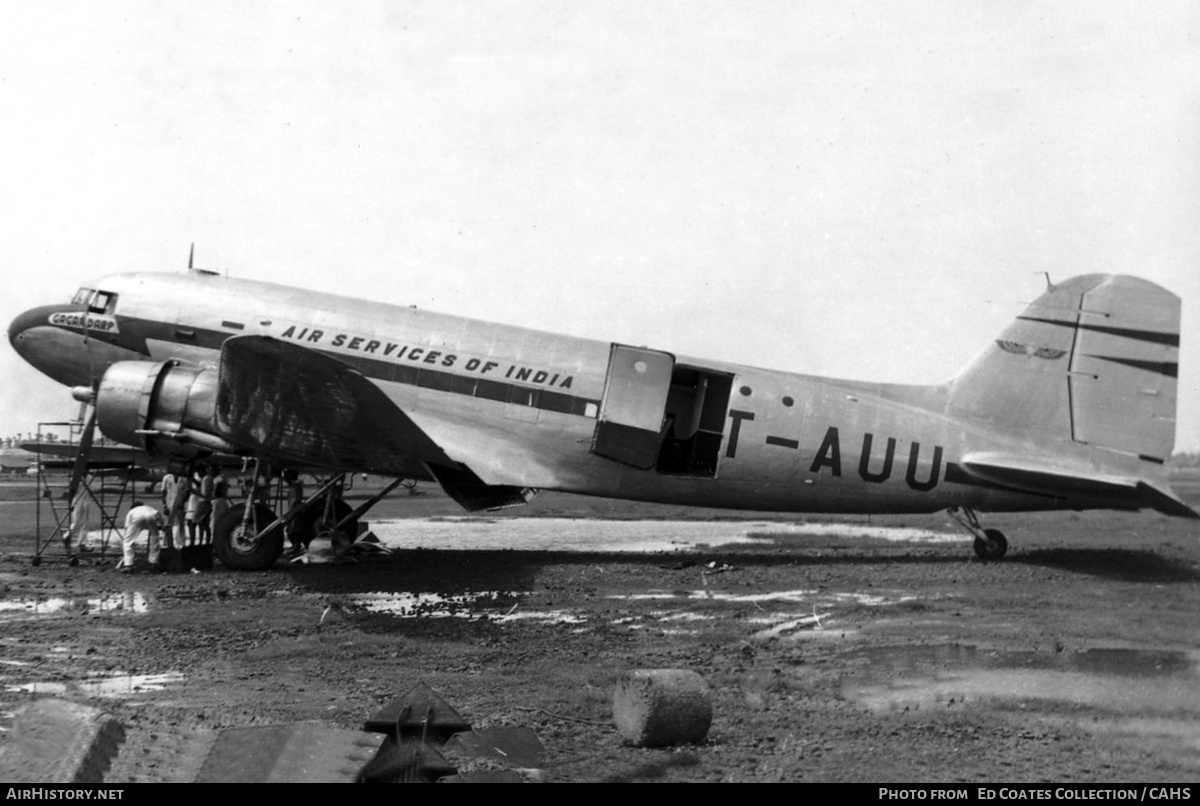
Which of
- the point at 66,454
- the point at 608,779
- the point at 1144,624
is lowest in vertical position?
the point at 66,454

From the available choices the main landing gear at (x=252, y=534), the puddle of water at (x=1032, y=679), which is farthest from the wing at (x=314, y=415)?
the puddle of water at (x=1032, y=679)

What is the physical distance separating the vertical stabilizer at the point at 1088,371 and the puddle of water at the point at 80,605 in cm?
1011

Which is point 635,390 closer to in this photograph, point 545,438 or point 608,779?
point 545,438

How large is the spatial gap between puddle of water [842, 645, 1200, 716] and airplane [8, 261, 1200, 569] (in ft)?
17.7

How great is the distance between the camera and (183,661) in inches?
282

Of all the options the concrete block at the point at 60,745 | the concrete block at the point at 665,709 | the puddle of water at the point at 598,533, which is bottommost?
the puddle of water at the point at 598,533

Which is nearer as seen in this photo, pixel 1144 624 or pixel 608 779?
pixel 608 779

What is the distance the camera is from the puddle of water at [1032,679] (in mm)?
5656

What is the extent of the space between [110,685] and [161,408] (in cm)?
563

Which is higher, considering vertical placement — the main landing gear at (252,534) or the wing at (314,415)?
the wing at (314,415)

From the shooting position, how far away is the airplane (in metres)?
11.6

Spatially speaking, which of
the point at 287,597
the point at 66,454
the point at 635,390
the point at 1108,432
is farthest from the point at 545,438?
the point at 66,454

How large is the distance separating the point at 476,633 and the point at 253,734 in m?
4.13

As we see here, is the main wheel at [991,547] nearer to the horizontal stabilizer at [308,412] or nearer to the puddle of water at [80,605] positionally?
the horizontal stabilizer at [308,412]
